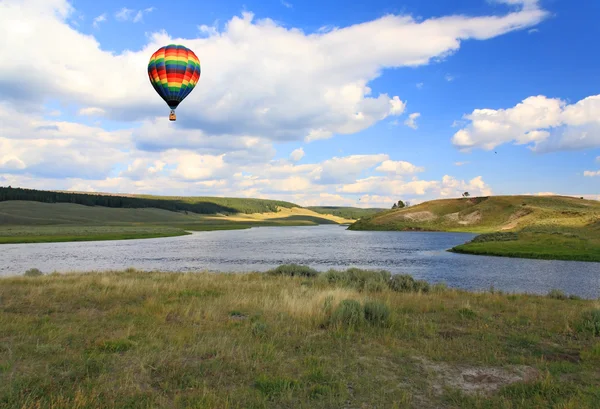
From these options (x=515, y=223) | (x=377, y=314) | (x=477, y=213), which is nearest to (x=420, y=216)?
(x=477, y=213)

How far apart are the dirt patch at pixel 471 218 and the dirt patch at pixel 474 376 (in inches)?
4903

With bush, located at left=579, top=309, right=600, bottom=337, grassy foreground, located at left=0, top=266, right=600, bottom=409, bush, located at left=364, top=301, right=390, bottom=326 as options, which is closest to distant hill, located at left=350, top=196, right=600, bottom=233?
bush, located at left=579, top=309, right=600, bottom=337

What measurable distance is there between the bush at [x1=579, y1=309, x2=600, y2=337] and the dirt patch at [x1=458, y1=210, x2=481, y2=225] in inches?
4701

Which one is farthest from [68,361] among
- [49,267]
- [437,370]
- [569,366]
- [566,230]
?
[566,230]

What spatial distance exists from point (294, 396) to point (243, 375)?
124 centimetres

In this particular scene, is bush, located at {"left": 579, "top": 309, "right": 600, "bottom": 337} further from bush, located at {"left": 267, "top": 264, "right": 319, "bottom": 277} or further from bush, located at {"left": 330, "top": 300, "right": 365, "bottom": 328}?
bush, located at {"left": 267, "top": 264, "right": 319, "bottom": 277}

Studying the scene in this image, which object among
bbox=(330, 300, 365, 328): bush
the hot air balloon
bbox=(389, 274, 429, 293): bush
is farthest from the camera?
the hot air balloon

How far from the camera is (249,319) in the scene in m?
11.9

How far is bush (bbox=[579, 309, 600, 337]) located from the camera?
10.9 m

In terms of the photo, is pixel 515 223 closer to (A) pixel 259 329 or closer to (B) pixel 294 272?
(B) pixel 294 272

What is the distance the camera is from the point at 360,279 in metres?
21.8

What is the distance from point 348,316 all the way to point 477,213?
12651 cm

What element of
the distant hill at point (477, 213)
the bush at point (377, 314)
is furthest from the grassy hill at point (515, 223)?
the bush at point (377, 314)

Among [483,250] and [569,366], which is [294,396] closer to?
[569,366]
